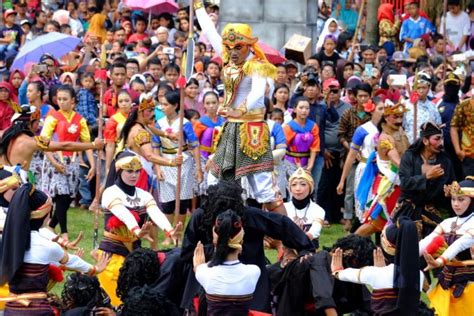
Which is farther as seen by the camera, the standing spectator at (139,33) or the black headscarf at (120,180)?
the standing spectator at (139,33)

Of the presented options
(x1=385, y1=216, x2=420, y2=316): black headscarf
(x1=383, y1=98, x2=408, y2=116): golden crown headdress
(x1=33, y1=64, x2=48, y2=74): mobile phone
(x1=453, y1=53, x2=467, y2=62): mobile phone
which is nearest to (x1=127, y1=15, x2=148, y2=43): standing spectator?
(x1=33, y1=64, x2=48, y2=74): mobile phone

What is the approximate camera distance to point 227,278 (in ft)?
30.3

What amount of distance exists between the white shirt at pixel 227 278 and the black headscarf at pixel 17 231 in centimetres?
131

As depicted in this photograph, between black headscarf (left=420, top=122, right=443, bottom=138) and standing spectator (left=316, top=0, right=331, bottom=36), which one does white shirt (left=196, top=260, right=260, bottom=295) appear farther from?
standing spectator (left=316, top=0, right=331, bottom=36)

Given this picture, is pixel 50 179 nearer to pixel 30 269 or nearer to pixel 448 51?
pixel 30 269

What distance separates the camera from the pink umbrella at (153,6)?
73.3ft

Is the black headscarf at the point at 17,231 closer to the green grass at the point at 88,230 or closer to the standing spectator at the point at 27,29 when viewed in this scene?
the green grass at the point at 88,230

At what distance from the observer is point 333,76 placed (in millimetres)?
18547

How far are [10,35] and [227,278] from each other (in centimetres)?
1333

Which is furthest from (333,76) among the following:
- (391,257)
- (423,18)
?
(391,257)

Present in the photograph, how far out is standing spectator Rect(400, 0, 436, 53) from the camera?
A: 2227 cm

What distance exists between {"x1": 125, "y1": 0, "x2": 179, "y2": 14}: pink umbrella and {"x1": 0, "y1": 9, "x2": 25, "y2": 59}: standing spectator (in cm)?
182

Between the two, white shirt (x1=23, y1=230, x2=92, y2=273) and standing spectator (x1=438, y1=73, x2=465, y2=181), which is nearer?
white shirt (x1=23, y1=230, x2=92, y2=273)

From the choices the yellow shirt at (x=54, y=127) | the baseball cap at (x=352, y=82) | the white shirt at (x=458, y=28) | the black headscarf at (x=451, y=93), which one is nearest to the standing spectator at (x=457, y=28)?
the white shirt at (x=458, y=28)
